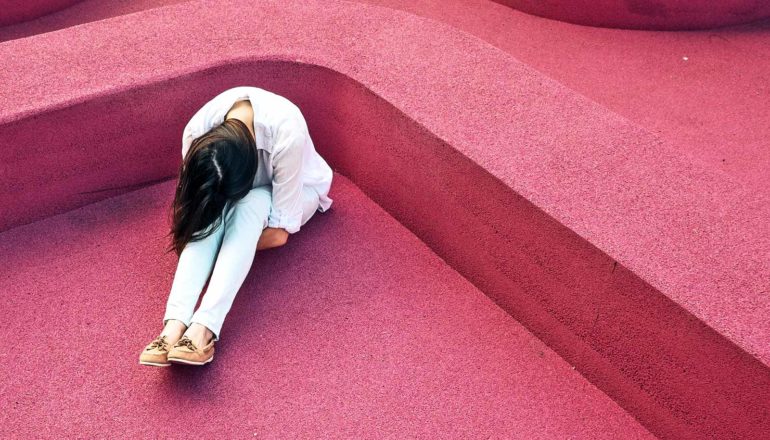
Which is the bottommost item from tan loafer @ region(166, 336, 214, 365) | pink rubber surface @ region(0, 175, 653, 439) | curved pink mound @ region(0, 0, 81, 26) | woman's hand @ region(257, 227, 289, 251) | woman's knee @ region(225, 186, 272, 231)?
pink rubber surface @ region(0, 175, 653, 439)

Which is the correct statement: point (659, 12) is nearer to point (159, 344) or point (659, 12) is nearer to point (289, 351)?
point (289, 351)

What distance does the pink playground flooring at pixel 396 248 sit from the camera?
222 cm

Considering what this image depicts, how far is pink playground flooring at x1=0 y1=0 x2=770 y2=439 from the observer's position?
2.22 m

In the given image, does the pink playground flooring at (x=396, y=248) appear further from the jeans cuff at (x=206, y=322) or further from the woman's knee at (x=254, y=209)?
the woman's knee at (x=254, y=209)

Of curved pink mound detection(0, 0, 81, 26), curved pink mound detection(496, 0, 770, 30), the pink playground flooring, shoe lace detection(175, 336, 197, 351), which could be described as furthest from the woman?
curved pink mound detection(0, 0, 81, 26)

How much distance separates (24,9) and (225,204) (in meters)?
2.72

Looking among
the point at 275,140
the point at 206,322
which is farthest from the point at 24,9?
the point at 206,322

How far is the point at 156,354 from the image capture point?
2.30 m

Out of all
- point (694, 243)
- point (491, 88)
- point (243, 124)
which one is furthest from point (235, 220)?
point (694, 243)

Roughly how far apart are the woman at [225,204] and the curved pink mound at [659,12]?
226 cm

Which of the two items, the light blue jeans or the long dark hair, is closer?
the long dark hair

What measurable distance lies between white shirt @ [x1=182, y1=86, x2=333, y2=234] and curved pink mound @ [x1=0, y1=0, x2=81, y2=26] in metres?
2.38

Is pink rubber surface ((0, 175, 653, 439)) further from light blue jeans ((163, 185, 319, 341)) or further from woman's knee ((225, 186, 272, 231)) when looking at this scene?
woman's knee ((225, 186, 272, 231))

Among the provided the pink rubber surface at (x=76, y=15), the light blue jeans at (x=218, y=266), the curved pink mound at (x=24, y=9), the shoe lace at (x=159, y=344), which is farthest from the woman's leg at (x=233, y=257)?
the curved pink mound at (x=24, y=9)
